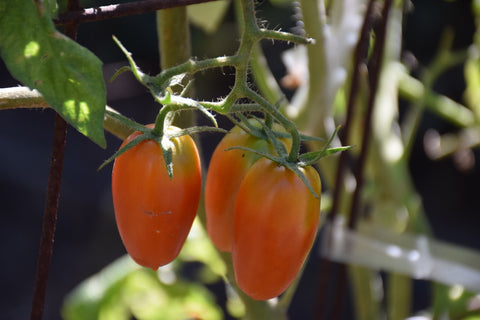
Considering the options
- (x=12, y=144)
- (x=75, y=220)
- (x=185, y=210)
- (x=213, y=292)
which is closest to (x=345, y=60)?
(x=185, y=210)

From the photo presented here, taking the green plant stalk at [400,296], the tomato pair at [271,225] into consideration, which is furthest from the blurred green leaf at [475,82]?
the tomato pair at [271,225]

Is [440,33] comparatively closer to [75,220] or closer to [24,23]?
[75,220]

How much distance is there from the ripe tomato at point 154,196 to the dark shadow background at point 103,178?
1.48 metres

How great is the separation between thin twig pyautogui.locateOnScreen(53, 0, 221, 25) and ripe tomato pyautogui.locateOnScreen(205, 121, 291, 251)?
90 mm

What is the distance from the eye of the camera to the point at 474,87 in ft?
3.23

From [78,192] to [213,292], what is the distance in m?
0.73

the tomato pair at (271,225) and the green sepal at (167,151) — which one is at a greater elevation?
the green sepal at (167,151)

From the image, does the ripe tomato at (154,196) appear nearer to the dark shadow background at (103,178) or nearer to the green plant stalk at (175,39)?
the green plant stalk at (175,39)

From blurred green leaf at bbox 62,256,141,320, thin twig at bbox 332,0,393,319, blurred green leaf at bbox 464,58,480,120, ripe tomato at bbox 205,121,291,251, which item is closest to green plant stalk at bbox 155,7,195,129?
ripe tomato at bbox 205,121,291,251

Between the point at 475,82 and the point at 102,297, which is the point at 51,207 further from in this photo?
the point at 475,82

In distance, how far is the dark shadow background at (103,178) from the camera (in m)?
1.83

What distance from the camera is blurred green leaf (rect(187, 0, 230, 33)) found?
0.65 m

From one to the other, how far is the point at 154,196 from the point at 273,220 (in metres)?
0.07

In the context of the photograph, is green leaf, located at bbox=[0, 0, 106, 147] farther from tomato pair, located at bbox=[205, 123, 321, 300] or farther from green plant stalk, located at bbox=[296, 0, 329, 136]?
green plant stalk, located at bbox=[296, 0, 329, 136]
